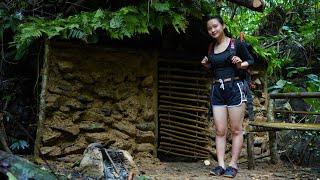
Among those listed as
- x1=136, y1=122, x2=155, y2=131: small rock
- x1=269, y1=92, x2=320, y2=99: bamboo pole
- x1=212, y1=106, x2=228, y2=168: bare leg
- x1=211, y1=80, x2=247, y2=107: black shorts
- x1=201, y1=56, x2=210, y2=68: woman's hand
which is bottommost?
x1=136, y1=122, x2=155, y2=131: small rock

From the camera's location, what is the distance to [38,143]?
5027mm

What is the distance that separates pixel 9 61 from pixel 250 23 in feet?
21.2

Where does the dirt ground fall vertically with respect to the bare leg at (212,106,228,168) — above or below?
below

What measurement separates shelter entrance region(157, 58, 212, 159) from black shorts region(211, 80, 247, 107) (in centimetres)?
160

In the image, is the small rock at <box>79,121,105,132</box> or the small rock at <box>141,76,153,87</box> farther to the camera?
the small rock at <box>141,76,153,87</box>

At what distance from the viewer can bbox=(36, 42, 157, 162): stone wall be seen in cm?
514

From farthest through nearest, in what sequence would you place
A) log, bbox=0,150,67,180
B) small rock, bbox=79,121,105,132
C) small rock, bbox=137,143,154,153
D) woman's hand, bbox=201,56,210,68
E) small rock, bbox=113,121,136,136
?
Result: 1. small rock, bbox=137,143,154,153
2. small rock, bbox=113,121,136,136
3. small rock, bbox=79,121,105,132
4. woman's hand, bbox=201,56,210,68
5. log, bbox=0,150,67,180

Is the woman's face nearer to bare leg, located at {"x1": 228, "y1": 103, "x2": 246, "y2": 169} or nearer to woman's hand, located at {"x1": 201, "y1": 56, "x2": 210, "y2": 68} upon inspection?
woman's hand, located at {"x1": 201, "y1": 56, "x2": 210, "y2": 68}

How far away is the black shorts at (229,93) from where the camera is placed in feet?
14.0

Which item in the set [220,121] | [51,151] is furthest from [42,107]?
[220,121]

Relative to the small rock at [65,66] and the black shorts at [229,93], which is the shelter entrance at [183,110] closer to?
the small rock at [65,66]

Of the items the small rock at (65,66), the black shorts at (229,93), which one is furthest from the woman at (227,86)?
the small rock at (65,66)

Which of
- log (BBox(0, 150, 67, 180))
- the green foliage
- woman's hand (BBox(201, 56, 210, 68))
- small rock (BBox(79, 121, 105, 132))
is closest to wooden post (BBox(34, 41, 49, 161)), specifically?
the green foliage

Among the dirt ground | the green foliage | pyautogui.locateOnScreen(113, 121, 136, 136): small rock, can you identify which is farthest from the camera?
pyautogui.locateOnScreen(113, 121, 136, 136): small rock
